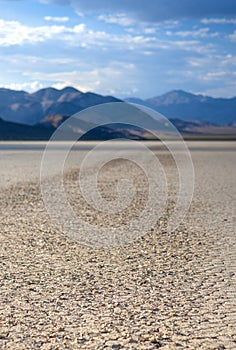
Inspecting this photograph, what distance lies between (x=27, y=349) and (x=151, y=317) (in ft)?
4.27

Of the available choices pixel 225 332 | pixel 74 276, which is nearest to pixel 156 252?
pixel 74 276

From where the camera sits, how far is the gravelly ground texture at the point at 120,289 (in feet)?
15.6

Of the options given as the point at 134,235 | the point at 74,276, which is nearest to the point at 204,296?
the point at 74,276

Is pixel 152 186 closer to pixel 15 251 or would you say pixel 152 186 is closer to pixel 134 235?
pixel 134 235

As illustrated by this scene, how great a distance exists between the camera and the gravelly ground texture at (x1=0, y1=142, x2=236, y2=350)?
4754mm

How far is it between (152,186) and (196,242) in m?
8.85

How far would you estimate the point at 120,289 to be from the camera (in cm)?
618

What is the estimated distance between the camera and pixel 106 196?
15117 millimetres

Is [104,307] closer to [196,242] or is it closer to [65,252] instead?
[65,252]

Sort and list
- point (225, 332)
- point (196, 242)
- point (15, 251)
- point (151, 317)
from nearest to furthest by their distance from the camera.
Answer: point (225, 332)
point (151, 317)
point (15, 251)
point (196, 242)

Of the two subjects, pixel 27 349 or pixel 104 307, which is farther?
pixel 104 307

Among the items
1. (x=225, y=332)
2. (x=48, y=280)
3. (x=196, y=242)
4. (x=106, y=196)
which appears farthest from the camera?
(x=106, y=196)

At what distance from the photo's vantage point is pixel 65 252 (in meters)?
8.08

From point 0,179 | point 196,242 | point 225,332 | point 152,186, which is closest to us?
point 225,332
